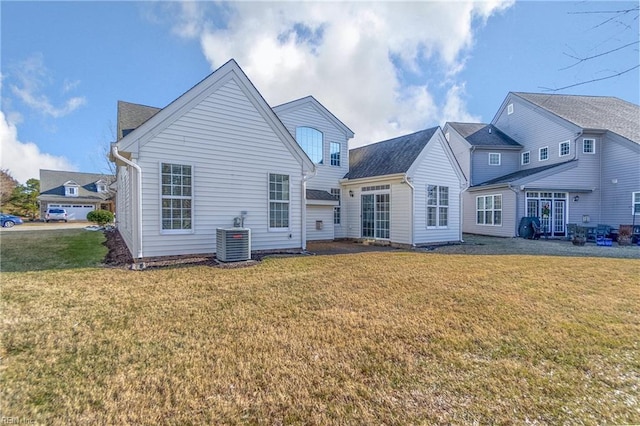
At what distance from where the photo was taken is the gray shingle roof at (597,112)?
19156 millimetres

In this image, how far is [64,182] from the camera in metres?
41.0

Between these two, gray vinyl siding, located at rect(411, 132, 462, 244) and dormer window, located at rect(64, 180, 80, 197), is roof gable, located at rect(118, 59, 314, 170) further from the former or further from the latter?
dormer window, located at rect(64, 180, 80, 197)

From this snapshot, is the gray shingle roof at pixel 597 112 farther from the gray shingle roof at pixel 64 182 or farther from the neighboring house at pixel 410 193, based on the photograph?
the gray shingle roof at pixel 64 182

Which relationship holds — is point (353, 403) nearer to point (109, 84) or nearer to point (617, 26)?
point (617, 26)

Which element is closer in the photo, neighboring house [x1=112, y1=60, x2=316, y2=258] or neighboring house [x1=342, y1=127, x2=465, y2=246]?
neighboring house [x1=112, y1=60, x2=316, y2=258]

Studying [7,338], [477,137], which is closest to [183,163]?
[7,338]

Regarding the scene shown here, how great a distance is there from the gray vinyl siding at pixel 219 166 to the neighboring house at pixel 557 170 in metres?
15.6

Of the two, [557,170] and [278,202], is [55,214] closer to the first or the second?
[278,202]

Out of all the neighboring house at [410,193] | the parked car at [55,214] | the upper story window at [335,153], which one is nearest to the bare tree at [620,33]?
the neighboring house at [410,193]

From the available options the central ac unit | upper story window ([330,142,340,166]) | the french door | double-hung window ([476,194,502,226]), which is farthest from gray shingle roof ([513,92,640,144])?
the central ac unit

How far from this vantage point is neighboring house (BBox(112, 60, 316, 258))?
26.5 feet

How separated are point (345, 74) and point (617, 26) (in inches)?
503

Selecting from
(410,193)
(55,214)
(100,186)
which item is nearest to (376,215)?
(410,193)

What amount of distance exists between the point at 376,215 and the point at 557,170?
13.1m
